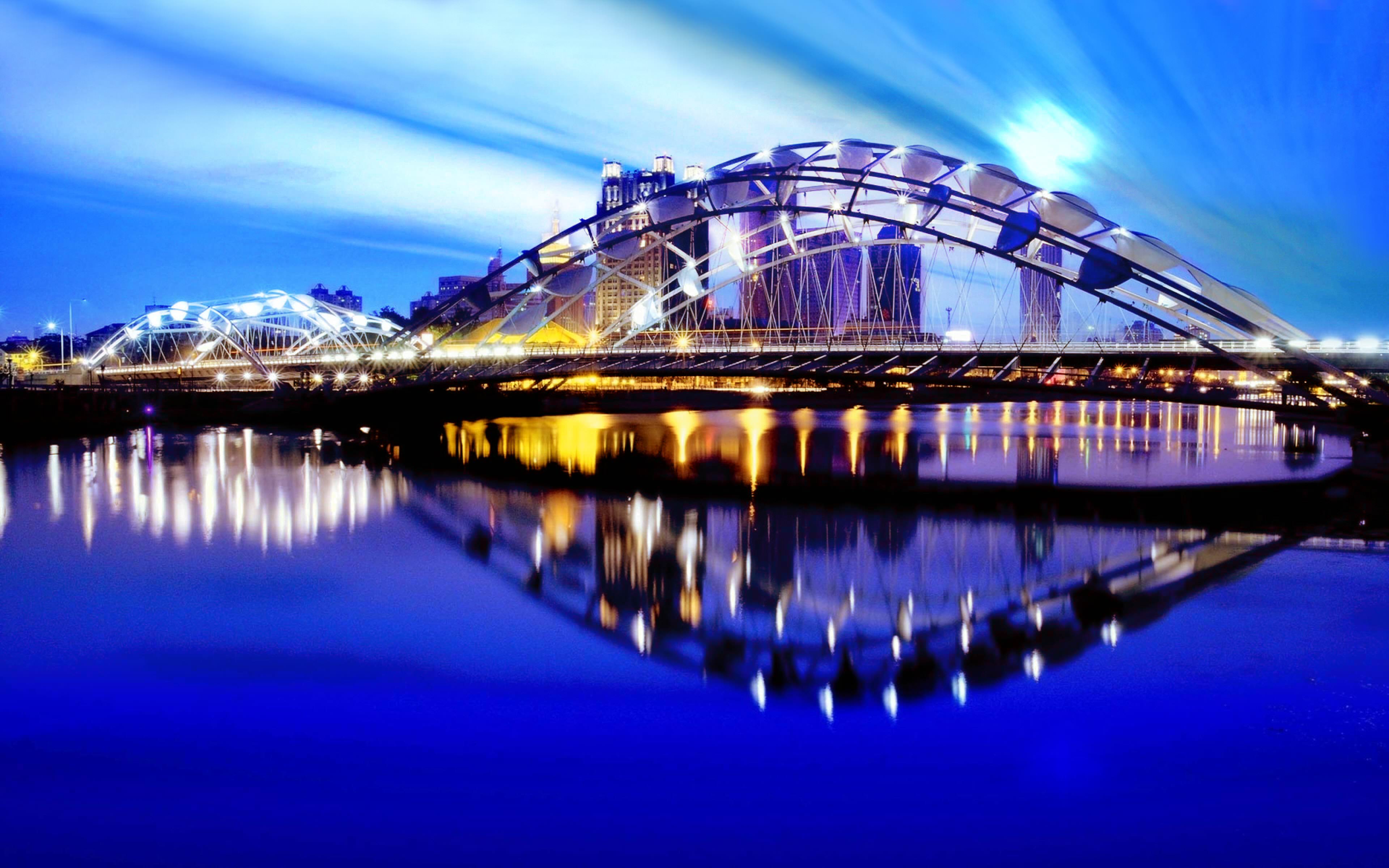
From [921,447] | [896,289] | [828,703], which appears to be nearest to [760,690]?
[828,703]

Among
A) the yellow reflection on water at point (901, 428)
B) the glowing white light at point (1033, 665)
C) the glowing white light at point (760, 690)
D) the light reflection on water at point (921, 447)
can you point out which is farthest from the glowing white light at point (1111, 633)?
the yellow reflection on water at point (901, 428)

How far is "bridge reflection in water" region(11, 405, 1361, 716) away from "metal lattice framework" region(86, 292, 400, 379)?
3842cm

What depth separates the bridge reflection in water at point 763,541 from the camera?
11.7 m

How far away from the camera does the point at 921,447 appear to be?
4031 cm

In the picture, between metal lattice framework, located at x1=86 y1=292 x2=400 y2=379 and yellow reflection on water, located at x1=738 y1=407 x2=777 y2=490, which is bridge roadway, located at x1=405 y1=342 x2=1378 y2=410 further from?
metal lattice framework, located at x1=86 y1=292 x2=400 y2=379

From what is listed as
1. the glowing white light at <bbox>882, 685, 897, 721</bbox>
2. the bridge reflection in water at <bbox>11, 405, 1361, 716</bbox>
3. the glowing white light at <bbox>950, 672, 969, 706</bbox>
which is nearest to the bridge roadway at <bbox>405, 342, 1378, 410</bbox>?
the bridge reflection in water at <bbox>11, 405, 1361, 716</bbox>

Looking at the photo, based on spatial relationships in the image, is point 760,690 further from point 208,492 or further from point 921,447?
point 921,447

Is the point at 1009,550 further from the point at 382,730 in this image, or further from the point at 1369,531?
the point at 382,730

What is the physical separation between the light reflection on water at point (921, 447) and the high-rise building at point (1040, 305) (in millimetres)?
4188

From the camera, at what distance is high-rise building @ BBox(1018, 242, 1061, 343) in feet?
109

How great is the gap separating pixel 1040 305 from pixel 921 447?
6.94m

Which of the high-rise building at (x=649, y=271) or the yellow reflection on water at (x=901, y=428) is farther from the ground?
the high-rise building at (x=649, y=271)

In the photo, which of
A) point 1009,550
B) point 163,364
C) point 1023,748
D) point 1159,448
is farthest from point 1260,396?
point 163,364

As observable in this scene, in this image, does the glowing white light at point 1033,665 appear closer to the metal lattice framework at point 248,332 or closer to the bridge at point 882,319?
the bridge at point 882,319
